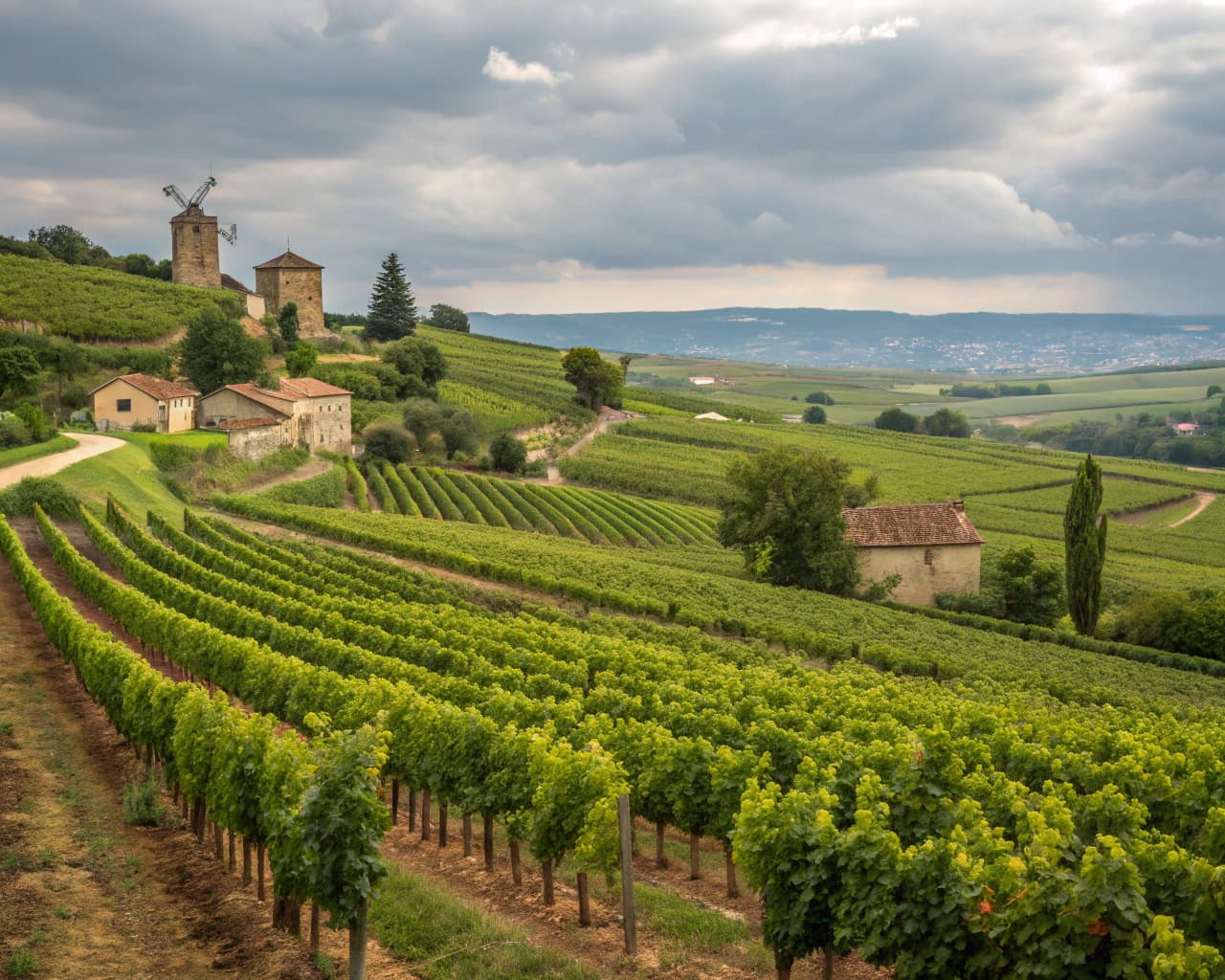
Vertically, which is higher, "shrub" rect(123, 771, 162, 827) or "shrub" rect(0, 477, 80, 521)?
"shrub" rect(0, 477, 80, 521)

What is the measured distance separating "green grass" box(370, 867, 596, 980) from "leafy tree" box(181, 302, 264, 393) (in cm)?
6254

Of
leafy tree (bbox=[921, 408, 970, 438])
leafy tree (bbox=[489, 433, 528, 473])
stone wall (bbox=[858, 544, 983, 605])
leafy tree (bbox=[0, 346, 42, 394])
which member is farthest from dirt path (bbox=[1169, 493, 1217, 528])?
leafy tree (bbox=[0, 346, 42, 394])

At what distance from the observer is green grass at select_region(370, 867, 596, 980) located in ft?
38.3

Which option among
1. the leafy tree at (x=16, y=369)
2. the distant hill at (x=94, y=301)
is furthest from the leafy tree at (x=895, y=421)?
the leafy tree at (x=16, y=369)

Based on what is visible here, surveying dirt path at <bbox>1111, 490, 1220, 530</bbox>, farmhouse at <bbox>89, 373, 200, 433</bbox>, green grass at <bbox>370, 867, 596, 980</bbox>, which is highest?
farmhouse at <bbox>89, 373, 200, 433</bbox>

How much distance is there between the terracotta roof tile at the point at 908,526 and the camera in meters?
50.7

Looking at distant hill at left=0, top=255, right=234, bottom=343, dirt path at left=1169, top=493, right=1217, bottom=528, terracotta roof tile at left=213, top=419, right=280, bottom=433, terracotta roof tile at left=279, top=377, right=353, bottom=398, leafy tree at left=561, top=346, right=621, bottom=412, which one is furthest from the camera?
leafy tree at left=561, top=346, right=621, bottom=412

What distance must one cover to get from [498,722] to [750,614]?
23394mm

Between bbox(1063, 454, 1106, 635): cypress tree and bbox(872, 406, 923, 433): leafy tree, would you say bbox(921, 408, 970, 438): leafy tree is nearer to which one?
bbox(872, 406, 923, 433): leafy tree

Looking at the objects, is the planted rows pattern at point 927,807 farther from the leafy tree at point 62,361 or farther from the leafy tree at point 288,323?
the leafy tree at point 288,323

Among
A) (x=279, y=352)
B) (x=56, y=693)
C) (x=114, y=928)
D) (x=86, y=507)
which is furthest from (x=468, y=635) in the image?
(x=279, y=352)

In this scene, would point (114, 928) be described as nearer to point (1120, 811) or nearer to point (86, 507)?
point (1120, 811)

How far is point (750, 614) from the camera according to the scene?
134 feet

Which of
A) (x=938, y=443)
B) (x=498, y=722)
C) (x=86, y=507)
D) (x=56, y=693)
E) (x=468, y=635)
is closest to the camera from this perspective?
(x=498, y=722)
